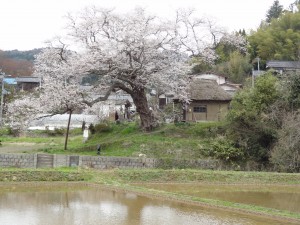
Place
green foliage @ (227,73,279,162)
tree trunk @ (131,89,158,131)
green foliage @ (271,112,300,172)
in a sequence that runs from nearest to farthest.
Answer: green foliage @ (271,112,300,172)
green foliage @ (227,73,279,162)
tree trunk @ (131,89,158,131)

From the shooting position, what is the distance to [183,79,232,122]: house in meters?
32.8

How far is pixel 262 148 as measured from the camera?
87.1 ft

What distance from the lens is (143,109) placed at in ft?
98.2

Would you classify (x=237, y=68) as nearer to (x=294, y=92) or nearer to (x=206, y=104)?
(x=206, y=104)

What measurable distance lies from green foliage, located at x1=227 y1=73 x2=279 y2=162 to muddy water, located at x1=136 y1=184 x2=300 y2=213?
198 inches

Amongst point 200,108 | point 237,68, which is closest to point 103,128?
point 200,108

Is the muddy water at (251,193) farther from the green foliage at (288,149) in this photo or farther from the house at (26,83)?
the house at (26,83)

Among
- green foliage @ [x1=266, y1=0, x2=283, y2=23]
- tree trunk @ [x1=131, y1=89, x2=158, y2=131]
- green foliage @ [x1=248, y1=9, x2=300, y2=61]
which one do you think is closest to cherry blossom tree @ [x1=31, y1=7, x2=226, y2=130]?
tree trunk @ [x1=131, y1=89, x2=158, y2=131]

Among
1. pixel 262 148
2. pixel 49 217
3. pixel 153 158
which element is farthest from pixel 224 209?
pixel 262 148

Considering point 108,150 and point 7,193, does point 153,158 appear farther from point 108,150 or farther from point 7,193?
point 7,193

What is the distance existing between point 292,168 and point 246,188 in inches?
200

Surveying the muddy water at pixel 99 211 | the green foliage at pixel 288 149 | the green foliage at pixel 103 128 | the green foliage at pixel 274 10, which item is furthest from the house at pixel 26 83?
the muddy water at pixel 99 211

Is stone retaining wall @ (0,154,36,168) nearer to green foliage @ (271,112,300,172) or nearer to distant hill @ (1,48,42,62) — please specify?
green foliage @ (271,112,300,172)

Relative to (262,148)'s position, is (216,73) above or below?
above
